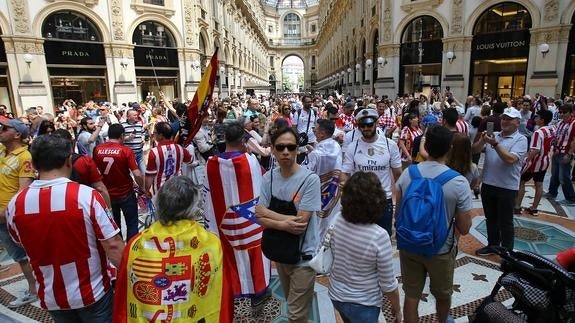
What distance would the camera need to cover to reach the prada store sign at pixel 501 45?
17531 millimetres

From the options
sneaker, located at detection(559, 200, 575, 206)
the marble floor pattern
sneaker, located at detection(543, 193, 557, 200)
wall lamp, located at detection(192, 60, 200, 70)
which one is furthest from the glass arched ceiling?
the marble floor pattern

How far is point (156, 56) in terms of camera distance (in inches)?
873

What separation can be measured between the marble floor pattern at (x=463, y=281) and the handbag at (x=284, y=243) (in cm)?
115

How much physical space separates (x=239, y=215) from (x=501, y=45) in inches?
785

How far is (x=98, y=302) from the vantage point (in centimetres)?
223

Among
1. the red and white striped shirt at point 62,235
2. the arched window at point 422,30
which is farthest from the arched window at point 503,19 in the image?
the red and white striped shirt at point 62,235

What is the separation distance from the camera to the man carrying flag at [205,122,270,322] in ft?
11.1

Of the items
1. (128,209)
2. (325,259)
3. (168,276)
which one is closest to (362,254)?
(325,259)

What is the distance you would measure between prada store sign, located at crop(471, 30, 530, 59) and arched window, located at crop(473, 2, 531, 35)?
0.28m

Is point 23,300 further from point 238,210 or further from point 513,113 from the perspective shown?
point 513,113

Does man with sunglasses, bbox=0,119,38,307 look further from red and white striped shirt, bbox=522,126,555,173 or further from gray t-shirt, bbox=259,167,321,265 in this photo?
red and white striped shirt, bbox=522,126,555,173

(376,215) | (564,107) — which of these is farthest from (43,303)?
(564,107)

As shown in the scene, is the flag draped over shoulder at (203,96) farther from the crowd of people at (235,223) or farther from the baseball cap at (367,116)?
the baseball cap at (367,116)

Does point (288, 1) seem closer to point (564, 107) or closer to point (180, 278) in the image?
point (564, 107)
